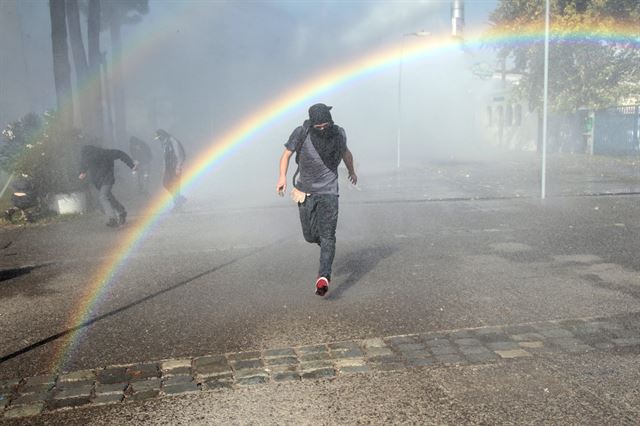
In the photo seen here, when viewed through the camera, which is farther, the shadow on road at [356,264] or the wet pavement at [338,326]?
the shadow on road at [356,264]

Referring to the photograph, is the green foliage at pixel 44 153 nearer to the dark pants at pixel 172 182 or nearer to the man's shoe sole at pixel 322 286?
the dark pants at pixel 172 182

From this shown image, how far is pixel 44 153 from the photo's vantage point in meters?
11.9

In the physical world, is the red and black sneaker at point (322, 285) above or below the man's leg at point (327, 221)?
below

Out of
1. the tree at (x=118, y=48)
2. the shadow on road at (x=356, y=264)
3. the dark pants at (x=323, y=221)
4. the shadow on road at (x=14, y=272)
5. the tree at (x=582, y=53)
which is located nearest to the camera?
the dark pants at (x=323, y=221)

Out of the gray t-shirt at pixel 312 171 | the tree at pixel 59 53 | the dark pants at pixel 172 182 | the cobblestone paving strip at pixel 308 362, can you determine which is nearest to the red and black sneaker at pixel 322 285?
the gray t-shirt at pixel 312 171

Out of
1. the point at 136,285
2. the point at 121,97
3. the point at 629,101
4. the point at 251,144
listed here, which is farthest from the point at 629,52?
the point at 136,285

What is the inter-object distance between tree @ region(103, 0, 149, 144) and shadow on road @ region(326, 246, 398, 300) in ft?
93.9

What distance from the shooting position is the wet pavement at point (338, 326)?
340 cm

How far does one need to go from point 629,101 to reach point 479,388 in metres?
34.3

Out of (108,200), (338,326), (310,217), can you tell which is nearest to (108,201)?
(108,200)

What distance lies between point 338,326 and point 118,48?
116 feet

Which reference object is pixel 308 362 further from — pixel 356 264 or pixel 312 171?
pixel 356 264

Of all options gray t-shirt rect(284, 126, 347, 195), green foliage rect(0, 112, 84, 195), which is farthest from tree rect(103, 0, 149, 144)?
gray t-shirt rect(284, 126, 347, 195)

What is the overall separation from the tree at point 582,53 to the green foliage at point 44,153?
25.3 meters
